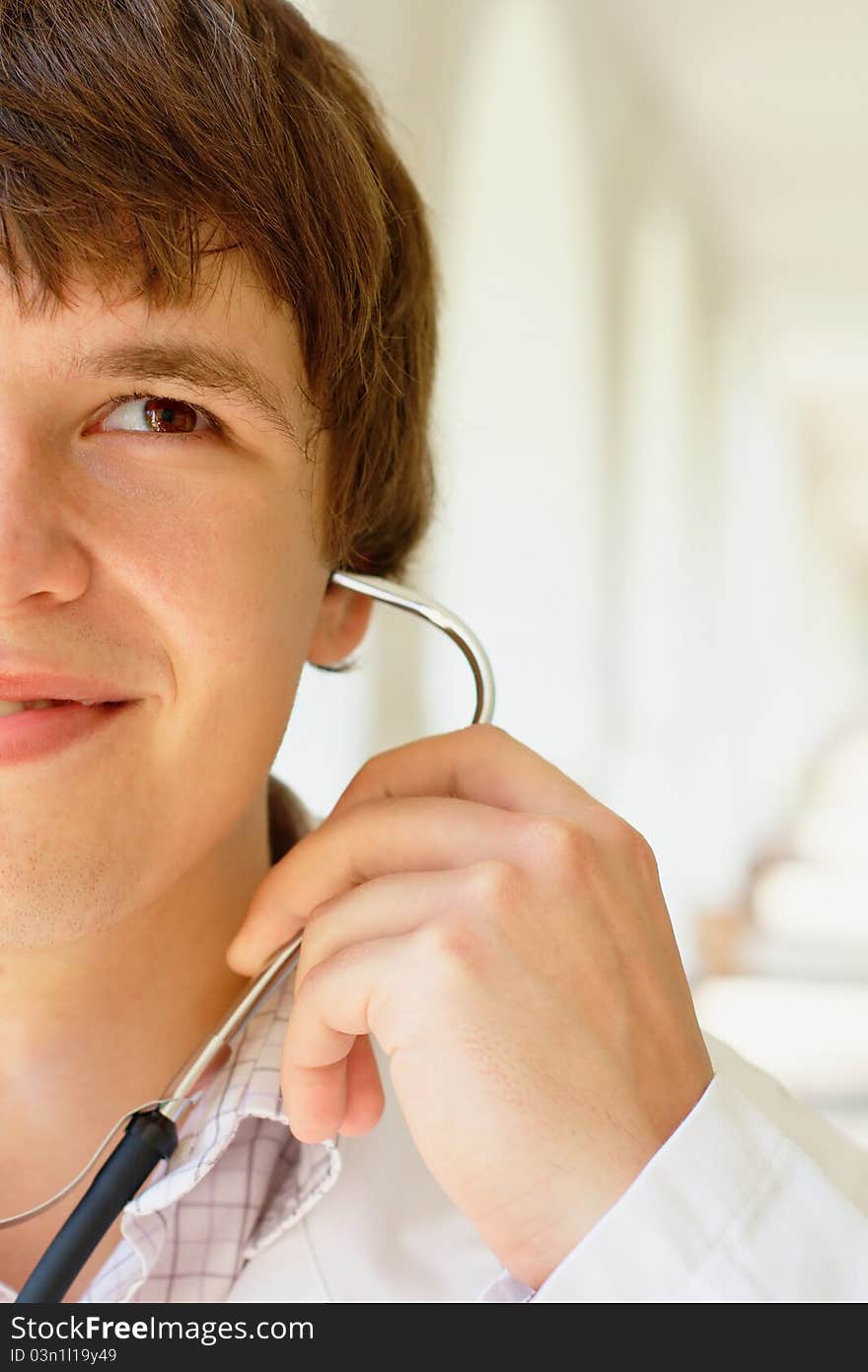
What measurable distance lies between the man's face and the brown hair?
1.3 inches

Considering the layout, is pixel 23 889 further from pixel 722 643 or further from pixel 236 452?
pixel 722 643

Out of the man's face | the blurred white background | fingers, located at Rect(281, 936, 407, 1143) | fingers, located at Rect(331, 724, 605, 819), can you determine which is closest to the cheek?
the man's face

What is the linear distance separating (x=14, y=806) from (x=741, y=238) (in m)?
6.60

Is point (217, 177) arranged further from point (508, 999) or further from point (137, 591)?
point (508, 999)

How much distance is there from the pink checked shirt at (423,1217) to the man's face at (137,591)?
0.71 feet

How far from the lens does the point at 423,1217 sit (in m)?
1.12

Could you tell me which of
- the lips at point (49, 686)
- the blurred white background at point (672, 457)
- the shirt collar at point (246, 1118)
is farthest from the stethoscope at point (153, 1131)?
the blurred white background at point (672, 457)

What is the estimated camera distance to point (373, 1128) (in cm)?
117

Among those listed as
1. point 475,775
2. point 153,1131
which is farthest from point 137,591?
point 153,1131

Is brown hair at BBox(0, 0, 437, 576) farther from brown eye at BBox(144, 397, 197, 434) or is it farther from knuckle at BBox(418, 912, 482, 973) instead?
knuckle at BBox(418, 912, 482, 973)

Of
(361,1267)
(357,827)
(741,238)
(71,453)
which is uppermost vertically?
(741,238)

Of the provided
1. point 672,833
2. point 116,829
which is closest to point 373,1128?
point 116,829

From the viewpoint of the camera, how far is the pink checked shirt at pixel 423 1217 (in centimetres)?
88

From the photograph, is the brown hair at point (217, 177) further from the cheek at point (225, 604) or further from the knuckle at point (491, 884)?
the knuckle at point (491, 884)
